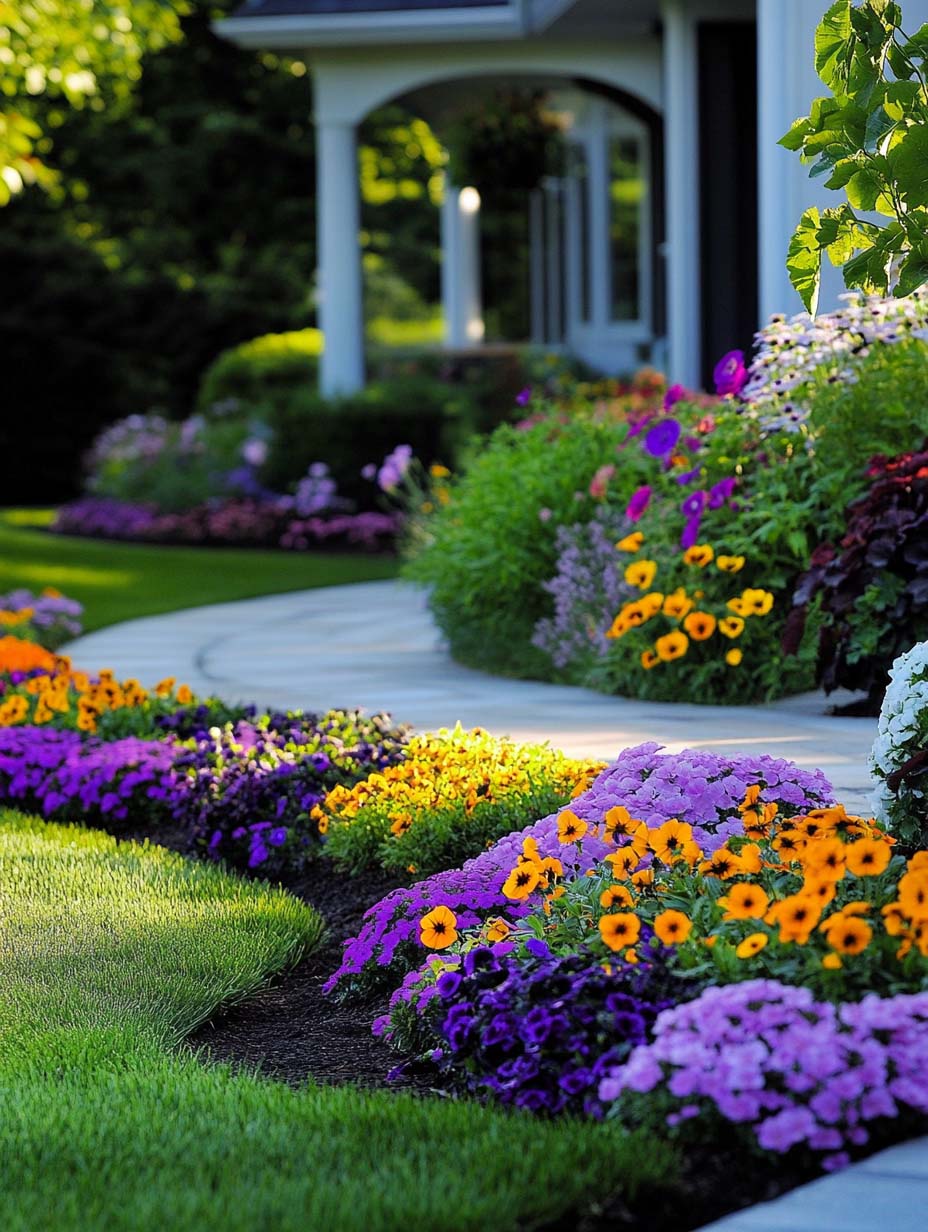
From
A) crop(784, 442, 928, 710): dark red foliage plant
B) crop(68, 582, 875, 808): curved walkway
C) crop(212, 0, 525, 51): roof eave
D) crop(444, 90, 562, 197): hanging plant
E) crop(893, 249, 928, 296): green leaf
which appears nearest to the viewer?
crop(893, 249, 928, 296): green leaf

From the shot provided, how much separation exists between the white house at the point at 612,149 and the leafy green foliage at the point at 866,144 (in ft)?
15.8

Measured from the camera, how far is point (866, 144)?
3.06 m

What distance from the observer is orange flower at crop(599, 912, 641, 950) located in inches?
115

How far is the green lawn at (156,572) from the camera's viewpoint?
10.6m

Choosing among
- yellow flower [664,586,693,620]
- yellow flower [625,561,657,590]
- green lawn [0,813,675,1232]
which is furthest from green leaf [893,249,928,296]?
yellow flower [625,561,657,590]

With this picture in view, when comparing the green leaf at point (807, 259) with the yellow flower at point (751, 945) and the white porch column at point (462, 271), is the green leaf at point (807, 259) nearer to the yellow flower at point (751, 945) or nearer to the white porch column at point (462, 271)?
the yellow flower at point (751, 945)

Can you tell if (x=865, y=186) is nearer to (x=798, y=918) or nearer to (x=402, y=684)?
(x=798, y=918)

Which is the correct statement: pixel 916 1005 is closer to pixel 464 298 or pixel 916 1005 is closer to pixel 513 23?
pixel 513 23

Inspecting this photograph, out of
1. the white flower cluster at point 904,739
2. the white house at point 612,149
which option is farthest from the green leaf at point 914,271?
the white house at point 612,149

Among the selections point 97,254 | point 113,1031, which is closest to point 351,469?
point 97,254

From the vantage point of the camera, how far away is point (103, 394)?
875 inches

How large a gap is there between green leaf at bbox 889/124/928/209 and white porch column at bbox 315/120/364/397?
1154 centimetres

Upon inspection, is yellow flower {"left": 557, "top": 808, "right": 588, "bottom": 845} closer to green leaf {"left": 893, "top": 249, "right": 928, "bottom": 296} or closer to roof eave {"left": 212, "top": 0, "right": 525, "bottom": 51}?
green leaf {"left": 893, "top": 249, "right": 928, "bottom": 296}

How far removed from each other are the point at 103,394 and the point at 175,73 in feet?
14.6
